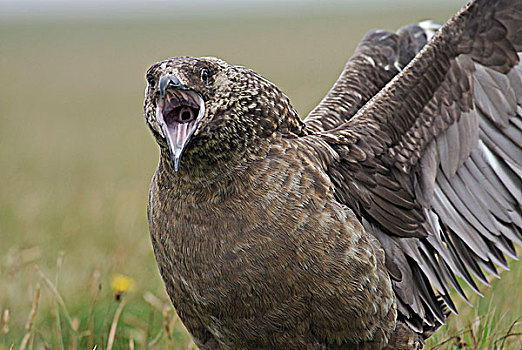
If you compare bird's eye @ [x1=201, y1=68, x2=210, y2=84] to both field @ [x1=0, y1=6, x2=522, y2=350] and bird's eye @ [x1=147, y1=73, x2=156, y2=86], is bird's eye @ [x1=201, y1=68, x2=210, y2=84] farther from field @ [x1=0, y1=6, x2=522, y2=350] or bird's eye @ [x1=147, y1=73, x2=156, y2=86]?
field @ [x1=0, y1=6, x2=522, y2=350]

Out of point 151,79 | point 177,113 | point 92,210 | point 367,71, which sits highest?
point 151,79

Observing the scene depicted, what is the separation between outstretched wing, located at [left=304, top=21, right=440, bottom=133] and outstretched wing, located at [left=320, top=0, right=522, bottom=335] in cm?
78

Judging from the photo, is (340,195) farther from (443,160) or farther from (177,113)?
(177,113)

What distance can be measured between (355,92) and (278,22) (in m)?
48.4

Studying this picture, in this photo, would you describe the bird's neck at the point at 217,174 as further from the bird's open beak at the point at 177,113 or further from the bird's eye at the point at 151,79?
the bird's eye at the point at 151,79

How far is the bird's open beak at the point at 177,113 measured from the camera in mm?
2652

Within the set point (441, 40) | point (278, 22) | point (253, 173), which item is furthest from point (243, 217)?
point (278, 22)

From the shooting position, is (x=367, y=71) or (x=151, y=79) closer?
(x=151, y=79)

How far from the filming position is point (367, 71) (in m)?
4.57

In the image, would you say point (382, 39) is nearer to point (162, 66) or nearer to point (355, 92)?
point (355, 92)

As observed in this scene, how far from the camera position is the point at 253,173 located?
2953mm

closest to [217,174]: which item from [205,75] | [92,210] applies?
[205,75]

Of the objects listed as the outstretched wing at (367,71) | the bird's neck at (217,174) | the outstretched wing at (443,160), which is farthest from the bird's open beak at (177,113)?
the outstretched wing at (367,71)

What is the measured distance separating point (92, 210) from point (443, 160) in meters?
4.33
